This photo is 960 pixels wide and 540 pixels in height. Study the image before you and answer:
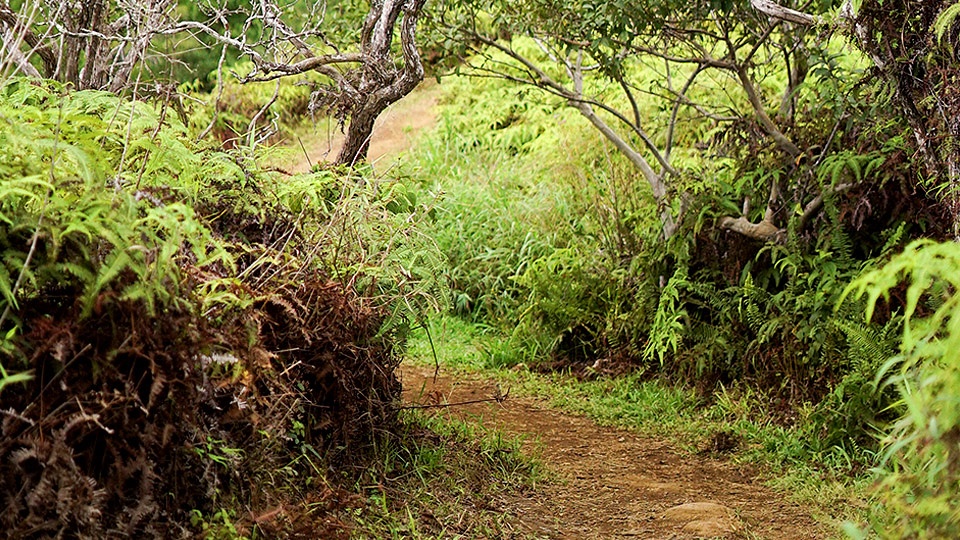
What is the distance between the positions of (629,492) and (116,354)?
9.90ft

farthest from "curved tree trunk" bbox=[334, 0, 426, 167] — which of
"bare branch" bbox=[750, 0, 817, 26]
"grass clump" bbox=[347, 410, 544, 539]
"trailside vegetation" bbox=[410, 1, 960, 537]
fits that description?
"bare branch" bbox=[750, 0, 817, 26]

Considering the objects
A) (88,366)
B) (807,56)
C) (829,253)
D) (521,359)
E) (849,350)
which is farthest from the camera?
(521,359)

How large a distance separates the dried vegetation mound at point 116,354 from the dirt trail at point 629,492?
61.9 inches

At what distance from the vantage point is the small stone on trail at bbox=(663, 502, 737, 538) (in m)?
4.36

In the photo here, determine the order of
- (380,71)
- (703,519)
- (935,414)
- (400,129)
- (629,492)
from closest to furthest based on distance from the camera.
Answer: (935,414) → (703,519) → (629,492) → (380,71) → (400,129)

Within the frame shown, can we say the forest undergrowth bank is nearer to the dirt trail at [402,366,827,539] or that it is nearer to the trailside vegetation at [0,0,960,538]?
the trailside vegetation at [0,0,960,538]

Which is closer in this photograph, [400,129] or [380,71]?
[380,71]

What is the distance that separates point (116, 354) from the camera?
259 cm

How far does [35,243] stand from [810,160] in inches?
184

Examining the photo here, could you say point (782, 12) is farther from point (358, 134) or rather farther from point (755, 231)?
point (358, 134)

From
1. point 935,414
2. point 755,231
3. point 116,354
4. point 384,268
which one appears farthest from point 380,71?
point 935,414

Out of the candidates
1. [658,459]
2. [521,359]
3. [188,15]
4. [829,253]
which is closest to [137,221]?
[658,459]

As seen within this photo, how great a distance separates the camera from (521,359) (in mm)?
7605

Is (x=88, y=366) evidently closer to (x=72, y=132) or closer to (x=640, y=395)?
(x=72, y=132)
